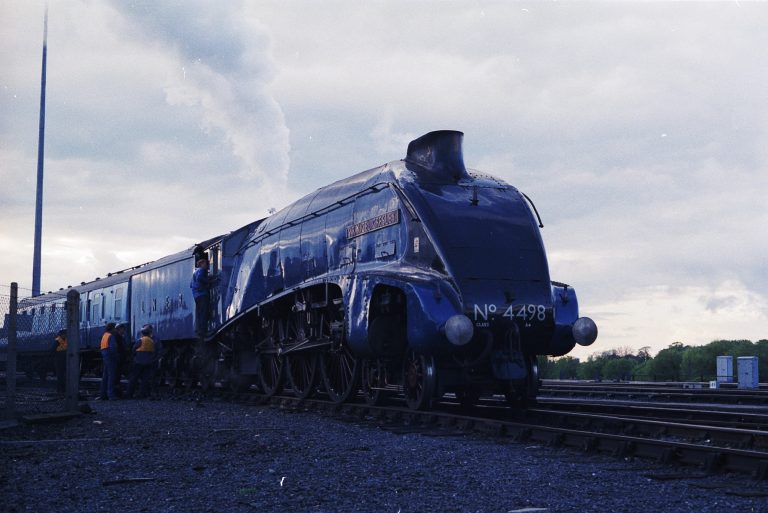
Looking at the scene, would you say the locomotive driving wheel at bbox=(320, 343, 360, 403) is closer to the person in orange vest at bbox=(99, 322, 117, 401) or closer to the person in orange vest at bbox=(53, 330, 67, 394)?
the person in orange vest at bbox=(99, 322, 117, 401)

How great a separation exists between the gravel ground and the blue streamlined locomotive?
1.49m

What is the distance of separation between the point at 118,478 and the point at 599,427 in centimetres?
527

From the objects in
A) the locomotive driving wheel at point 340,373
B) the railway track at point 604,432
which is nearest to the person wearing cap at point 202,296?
the locomotive driving wheel at point 340,373

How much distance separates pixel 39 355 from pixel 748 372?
21.3m

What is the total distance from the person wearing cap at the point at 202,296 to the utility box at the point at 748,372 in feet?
41.0

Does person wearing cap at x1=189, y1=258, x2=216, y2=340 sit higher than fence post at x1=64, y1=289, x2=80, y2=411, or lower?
higher

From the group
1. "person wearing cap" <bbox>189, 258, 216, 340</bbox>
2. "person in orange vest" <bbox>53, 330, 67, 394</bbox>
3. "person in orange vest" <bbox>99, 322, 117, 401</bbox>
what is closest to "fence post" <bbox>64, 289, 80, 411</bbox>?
"person in orange vest" <bbox>99, 322, 117, 401</bbox>

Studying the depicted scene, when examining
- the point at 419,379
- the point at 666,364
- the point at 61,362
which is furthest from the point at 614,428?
the point at 666,364

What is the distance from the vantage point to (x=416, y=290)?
30.8 feet

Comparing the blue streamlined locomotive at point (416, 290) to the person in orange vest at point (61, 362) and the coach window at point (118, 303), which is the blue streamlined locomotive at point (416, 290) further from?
the coach window at point (118, 303)

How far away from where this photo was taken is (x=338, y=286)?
11609 millimetres

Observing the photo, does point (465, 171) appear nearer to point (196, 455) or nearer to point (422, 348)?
point (422, 348)

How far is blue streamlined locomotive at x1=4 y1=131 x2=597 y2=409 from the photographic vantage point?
962cm

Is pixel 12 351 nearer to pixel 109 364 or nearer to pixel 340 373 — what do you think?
pixel 340 373
